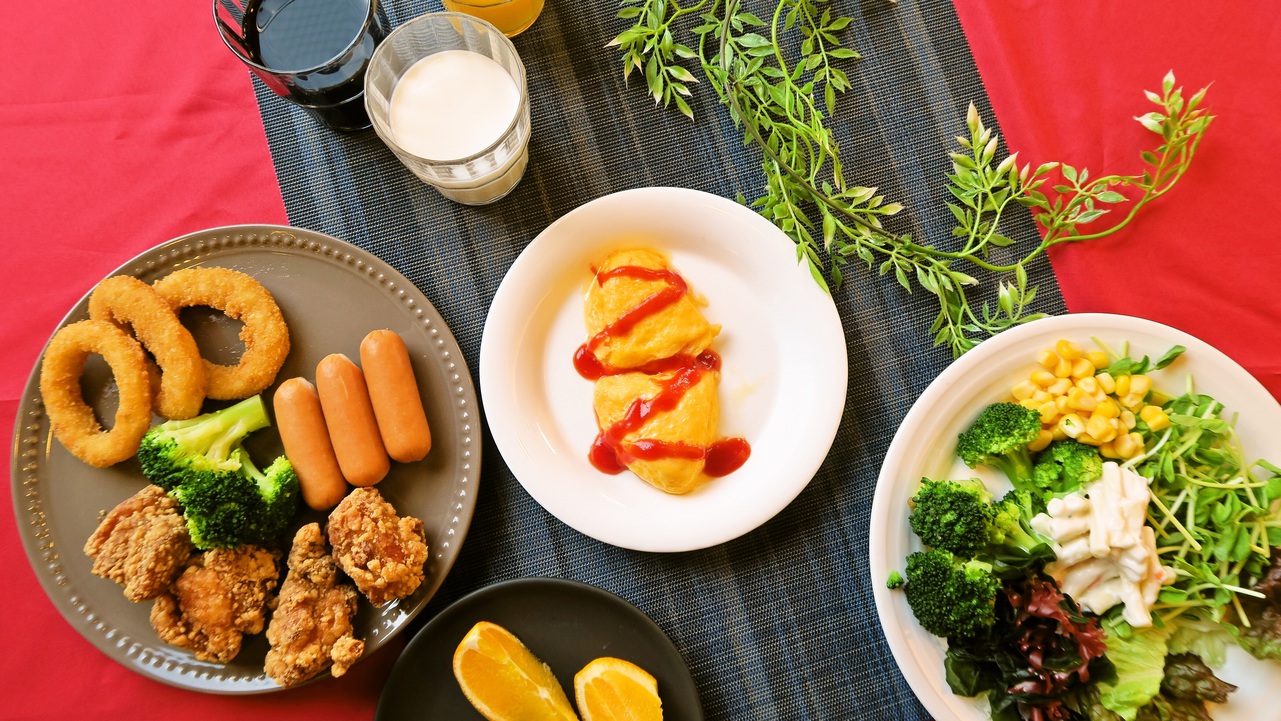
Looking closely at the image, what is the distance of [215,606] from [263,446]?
0.57 m

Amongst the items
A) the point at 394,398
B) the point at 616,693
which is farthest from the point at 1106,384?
the point at 394,398

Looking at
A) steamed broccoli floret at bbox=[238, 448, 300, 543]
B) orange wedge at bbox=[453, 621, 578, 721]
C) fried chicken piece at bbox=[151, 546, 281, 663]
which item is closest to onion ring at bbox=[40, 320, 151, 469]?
steamed broccoli floret at bbox=[238, 448, 300, 543]

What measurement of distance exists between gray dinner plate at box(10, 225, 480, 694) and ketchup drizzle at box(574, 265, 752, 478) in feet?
1.58

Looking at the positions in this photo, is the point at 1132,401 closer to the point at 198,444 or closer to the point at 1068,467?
the point at 1068,467

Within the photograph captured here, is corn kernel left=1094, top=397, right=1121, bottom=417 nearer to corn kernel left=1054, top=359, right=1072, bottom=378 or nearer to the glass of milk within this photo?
corn kernel left=1054, top=359, right=1072, bottom=378

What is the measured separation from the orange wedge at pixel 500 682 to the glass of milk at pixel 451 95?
163cm

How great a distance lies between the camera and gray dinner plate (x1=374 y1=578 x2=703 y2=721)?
96.9 inches

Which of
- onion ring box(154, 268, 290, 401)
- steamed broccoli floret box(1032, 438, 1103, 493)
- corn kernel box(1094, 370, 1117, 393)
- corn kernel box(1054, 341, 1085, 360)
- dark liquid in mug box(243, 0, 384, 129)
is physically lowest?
steamed broccoli floret box(1032, 438, 1103, 493)

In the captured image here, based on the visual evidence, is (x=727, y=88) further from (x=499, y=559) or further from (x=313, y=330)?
(x=499, y=559)

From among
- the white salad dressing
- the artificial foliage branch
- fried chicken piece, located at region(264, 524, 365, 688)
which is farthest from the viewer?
the artificial foliage branch

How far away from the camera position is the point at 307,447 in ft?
8.25

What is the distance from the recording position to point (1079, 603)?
247 centimetres

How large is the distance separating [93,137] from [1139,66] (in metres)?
4.26

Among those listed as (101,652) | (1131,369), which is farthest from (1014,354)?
(101,652)
